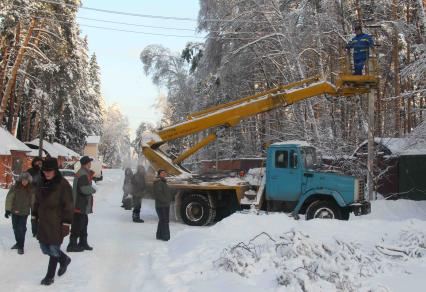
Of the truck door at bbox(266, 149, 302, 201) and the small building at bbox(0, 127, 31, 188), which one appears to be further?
the small building at bbox(0, 127, 31, 188)

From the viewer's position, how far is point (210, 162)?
34156 millimetres

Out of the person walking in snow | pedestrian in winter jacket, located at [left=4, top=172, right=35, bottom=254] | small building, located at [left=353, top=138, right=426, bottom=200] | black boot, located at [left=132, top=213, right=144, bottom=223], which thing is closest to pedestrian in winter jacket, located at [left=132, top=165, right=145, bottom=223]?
black boot, located at [left=132, top=213, right=144, bottom=223]

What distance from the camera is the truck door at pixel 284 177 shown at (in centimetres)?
1284

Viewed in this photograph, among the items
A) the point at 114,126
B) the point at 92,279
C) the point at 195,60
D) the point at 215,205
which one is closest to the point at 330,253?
the point at 92,279

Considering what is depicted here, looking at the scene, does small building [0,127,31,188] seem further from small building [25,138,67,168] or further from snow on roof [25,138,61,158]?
snow on roof [25,138,61,158]

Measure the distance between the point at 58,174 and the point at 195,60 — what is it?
1005 inches

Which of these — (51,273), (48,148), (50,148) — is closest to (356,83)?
(51,273)

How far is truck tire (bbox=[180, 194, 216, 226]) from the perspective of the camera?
13711 mm

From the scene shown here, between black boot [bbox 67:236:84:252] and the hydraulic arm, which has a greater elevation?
the hydraulic arm

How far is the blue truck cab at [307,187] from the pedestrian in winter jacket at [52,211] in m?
7.23

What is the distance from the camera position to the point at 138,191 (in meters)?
14.2

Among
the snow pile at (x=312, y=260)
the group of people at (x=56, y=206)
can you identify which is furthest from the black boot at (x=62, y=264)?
the snow pile at (x=312, y=260)

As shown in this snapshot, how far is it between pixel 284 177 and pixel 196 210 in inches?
106

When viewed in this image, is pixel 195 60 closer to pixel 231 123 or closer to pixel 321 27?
pixel 321 27
